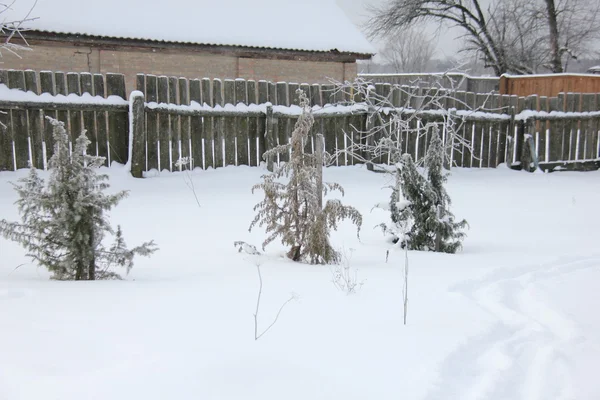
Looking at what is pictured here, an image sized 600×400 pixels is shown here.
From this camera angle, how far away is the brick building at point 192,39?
11328 millimetres

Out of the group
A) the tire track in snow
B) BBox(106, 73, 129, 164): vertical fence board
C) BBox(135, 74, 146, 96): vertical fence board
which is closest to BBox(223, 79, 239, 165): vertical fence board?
BBox(135, 74, 146, 96): vertical fence board

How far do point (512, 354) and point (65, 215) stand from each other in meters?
2.95

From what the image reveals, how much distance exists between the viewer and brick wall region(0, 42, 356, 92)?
1132 cm

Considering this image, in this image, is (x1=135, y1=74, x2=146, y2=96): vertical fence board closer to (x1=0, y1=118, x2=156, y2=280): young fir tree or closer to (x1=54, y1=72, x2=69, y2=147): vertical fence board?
(x1=54, y1=72, x2=69, y2=147): vertical fence board

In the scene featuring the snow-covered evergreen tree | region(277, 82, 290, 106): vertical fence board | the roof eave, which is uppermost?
the roof eave

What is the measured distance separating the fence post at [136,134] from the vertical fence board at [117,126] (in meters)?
0.20

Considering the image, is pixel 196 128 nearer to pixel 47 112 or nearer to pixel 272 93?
pixel 272 93

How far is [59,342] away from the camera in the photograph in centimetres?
261

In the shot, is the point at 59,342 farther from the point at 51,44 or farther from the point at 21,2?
the point at 21,2

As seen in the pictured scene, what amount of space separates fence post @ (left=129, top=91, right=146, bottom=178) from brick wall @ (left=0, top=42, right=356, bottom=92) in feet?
12.2

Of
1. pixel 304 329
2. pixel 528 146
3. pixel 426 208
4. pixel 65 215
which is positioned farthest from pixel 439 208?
pixel 528 146

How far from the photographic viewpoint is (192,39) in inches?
492

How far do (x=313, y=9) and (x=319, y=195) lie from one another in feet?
40.7

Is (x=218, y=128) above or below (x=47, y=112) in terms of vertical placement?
below
